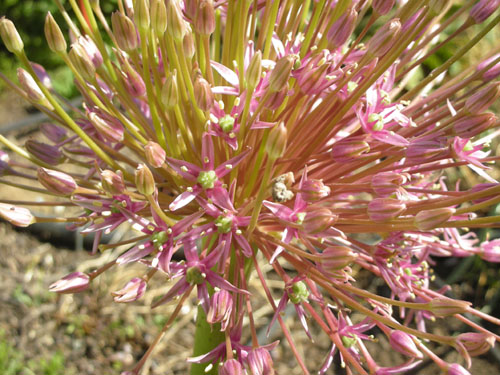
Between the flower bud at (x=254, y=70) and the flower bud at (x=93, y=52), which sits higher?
the flower bud at (x=93, y=52)

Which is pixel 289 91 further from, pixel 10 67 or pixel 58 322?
pixel 10 67

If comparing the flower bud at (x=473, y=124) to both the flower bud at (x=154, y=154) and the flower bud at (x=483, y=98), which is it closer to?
the flower bud at (x=483, y=98)

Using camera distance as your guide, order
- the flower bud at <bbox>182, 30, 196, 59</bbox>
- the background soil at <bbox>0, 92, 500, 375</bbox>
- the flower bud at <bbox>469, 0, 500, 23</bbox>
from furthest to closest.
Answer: the background soil at <bbox>0, 92, 500, 375</bbox> < the flower bud at <bbox>469, 0, 500, 23</bbox> < the flower bud at <bbox>182, 30, 196, 59</bbox>

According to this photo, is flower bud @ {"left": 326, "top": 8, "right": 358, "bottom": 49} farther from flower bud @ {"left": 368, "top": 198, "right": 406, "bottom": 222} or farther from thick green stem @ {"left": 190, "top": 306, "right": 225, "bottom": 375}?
thick green stem @ {"left": 190, "top": 306, "right": 225, "bottom": 375}

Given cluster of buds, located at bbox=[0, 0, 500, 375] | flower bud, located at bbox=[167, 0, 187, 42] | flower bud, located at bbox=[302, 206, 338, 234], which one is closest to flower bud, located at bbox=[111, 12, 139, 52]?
cluster of buds, located at bbox=[0, 0, 500, 375]

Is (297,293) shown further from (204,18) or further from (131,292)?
(204,18)

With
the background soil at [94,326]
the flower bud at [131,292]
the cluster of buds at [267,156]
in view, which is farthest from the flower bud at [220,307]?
the background soil at [94,326]
